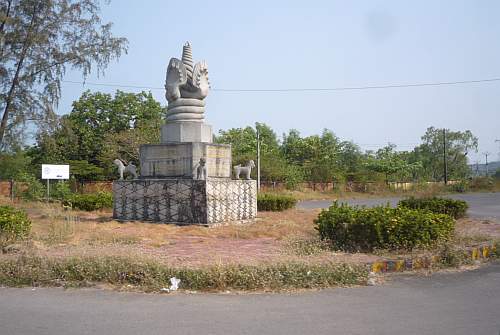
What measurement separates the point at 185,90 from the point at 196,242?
646 cm

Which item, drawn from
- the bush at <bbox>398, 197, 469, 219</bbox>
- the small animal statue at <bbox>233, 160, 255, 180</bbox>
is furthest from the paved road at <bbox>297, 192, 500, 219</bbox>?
the small animal statue at <bbox>233, 160, 255, 180</bbox>

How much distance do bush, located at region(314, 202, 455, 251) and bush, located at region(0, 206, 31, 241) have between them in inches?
246

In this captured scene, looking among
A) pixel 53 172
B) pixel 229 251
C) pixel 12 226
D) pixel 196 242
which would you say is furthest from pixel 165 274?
pixel 53 172

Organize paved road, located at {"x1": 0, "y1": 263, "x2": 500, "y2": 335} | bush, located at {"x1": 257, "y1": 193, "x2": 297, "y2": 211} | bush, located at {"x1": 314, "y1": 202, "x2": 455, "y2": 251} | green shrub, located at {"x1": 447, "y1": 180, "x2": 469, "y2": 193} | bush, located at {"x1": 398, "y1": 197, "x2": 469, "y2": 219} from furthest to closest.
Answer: green shrub, located at {"x1": 447, "y1": 180, "x2": 469, "y2": 193} → bush, located at {"x1": 257, "y1": 193, "x2": 297, "y2": 211} → bush, located at {"x1": 398, "y1": 197, "x2": 469, "y2": 219} → bush, located at {"x1": 314, "y1": 202, "x2": 455, "y2": 251} → paved road, located at {"x1": 0, "y1": 263, "x2": 500, "y2": 335}

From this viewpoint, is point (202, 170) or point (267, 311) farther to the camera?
point (202, 170)

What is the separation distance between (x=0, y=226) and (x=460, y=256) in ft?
28.9

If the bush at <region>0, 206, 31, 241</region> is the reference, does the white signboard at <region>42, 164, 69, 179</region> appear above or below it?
above

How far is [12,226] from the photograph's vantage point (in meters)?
9.57

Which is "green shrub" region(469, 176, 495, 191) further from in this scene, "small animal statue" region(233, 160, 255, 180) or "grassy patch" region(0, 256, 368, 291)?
"grassy patch" region(0, 256, 368, 291)

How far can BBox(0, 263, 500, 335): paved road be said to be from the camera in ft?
15.4

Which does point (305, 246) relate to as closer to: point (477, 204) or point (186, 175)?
point (186, 175)

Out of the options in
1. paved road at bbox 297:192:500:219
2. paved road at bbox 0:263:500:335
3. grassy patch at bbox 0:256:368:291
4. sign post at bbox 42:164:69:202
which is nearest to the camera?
paved road at bbox 0:263:500:335

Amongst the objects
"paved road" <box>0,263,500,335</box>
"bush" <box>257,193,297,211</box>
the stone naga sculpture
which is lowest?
"paved road" <box>0,263,500,335</box>

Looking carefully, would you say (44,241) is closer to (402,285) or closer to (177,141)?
(177,141)
